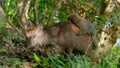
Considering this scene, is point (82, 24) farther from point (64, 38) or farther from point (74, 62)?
point (74, 62)

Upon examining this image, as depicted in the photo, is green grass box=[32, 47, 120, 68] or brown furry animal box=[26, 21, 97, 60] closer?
green grass box=[32, 47, 120, 68]

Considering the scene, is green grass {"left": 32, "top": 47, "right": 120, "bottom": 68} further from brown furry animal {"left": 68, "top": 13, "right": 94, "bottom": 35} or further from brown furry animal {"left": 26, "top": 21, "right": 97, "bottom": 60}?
brown furry animal {"left": 68, "top": 13, "right": 94, "bottom": 35}

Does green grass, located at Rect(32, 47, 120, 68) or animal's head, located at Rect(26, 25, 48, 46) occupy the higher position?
animal's head, located at Rect(26, 25, 48, 46)

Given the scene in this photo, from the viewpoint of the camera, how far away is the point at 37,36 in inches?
309

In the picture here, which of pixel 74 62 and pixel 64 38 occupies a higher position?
pixel 64 38

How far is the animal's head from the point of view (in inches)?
301

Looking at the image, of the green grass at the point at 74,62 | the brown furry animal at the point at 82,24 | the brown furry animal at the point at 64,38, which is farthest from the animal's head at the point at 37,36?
the brown furry animal at the point at 82,24

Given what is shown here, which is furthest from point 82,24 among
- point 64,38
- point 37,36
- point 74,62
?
point 37,36

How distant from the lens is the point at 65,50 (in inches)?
317

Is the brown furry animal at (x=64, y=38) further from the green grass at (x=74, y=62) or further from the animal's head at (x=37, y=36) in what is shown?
Result: the green grass at (x=74, y=62)

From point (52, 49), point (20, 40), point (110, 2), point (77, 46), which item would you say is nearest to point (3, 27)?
point (20, 40)

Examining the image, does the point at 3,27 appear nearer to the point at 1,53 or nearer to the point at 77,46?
the point at 1,53

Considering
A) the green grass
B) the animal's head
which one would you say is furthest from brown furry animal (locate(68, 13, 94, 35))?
the animal's head

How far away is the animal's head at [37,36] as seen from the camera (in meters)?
7.63
